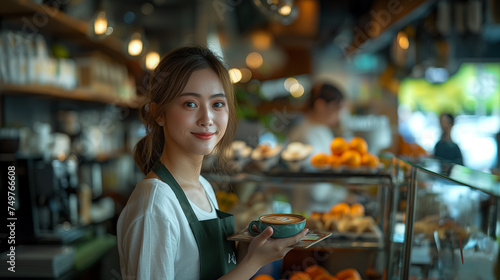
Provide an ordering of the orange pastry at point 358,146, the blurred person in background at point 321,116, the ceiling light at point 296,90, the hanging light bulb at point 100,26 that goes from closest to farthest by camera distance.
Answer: the orange pastry at point 358,146
the hanging light bulb at point 100,26
the blurred person in background at point 321,116
the ceiling light at point 296,90

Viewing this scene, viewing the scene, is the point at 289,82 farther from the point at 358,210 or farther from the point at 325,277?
the point at 325,277

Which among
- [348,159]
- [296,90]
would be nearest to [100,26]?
[348,159]

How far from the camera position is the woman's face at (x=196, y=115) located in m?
1.05

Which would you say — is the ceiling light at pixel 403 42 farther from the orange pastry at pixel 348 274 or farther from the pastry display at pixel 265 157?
the orange pastry at pixel 348 274

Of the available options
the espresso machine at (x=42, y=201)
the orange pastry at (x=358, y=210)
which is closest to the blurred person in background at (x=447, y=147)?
the orange pastry at (x=358, y=210)

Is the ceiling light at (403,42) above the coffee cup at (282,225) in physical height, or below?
above

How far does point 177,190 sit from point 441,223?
29.2 inches

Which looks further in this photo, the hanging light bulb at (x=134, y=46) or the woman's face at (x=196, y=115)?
the hanging light bulb at (x=134, y=46)

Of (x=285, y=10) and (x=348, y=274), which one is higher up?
(x=285, y=10)

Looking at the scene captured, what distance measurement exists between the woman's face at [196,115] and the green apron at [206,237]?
0.30 feet

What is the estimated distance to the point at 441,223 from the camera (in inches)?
47.8

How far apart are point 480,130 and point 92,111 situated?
6.24 m

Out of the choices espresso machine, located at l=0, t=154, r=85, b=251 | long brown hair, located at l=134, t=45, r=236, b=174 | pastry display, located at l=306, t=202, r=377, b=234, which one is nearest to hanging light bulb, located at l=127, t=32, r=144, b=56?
espresso machine, located at l=0, t=154, r=85, b=251

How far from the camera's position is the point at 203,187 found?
1.23 meters
